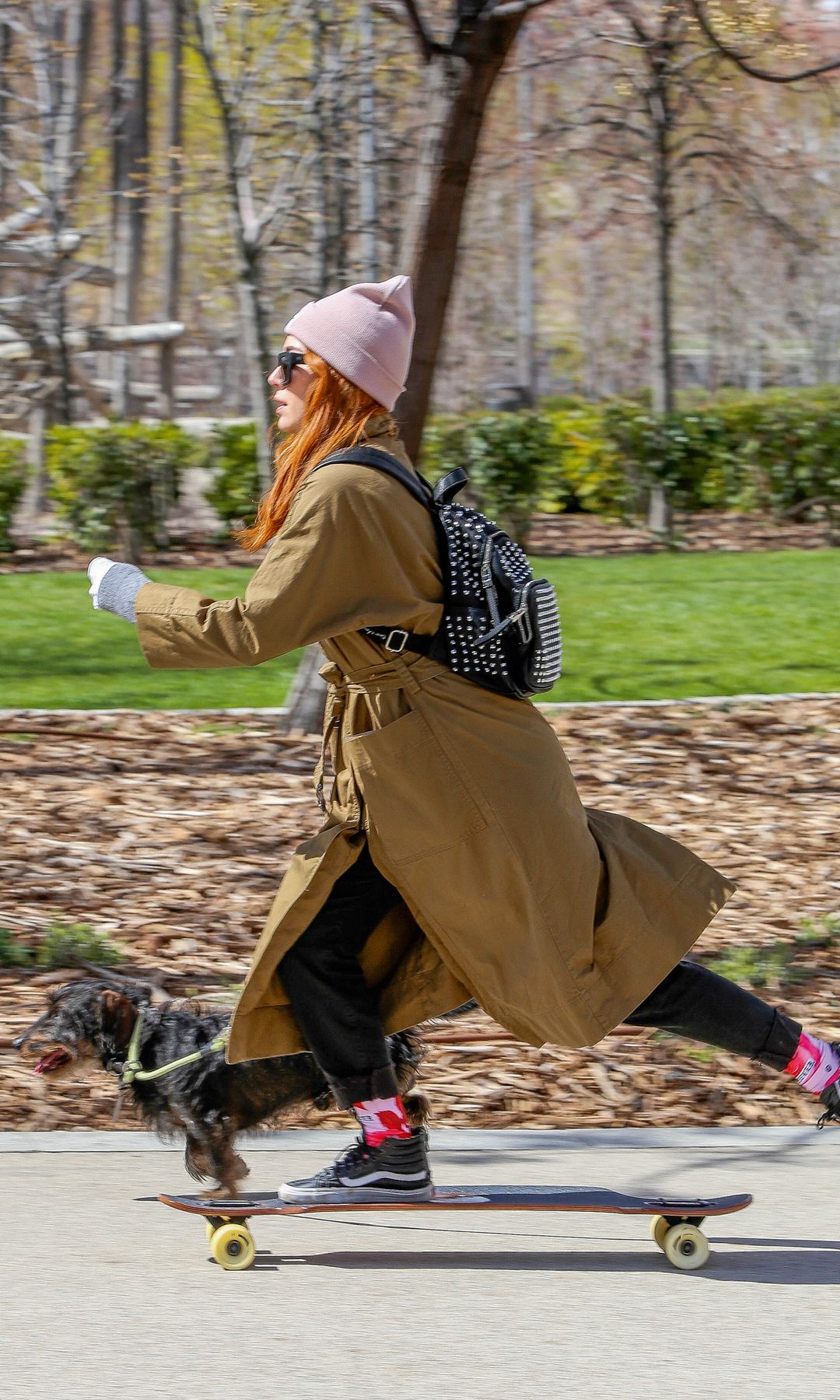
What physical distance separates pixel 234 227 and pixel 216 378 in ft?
76.5

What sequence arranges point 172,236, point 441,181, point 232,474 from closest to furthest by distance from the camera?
point 441,181 → point 232,474 → point 172,236

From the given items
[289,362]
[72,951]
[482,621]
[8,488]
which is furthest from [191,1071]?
[8,488]

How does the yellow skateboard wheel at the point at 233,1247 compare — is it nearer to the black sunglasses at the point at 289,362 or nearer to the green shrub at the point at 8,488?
the black sunglasses at the point at 289,362

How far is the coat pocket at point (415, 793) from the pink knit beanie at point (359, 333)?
2.19 ft

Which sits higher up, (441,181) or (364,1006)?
(441,181)

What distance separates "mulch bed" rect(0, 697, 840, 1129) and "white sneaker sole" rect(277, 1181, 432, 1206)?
0.93 meters

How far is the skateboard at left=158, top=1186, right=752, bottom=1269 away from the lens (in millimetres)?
3422

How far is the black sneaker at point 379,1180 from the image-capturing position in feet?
11.4

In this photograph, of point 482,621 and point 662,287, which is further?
point 662,287

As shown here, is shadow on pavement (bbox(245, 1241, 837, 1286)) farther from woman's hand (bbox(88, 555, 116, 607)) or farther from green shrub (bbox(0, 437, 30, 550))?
green shrub (bbox(0, 437, 30, 550))

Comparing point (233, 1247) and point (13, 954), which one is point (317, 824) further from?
point (233, 1247)

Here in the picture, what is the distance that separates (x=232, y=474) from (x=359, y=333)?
11425mm

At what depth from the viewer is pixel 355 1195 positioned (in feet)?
11.3

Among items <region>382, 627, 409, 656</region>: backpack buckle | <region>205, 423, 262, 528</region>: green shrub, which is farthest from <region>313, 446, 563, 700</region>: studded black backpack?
<region>205, 423, 262, 528</region>: green shrub
